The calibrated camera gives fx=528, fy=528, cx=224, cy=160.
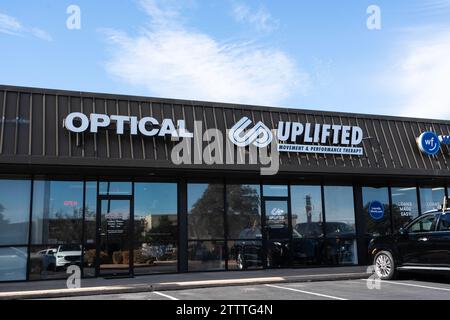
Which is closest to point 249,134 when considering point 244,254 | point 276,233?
point 276,233

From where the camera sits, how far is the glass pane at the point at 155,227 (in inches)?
619

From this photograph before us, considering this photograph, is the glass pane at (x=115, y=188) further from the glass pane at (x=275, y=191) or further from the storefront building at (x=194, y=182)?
the glass pane at (x=275, y=191)

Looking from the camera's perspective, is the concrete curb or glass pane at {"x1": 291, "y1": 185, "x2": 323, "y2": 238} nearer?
the concrete curb

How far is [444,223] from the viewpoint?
13180 millimetres

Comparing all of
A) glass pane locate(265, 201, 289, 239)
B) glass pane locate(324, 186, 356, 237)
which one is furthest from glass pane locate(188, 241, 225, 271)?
glass pane locate(324, 186, 356, 237)

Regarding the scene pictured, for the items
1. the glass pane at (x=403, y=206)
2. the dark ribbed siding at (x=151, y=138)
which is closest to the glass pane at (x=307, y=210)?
the dark ribbed siding at (x=151, y=138)

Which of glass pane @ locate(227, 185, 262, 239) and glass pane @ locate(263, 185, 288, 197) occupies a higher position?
glass pane @ locate(263, 185, 288, 197)

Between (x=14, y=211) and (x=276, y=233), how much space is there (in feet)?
26.5

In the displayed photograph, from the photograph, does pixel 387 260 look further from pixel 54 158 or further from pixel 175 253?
pixel 54 158

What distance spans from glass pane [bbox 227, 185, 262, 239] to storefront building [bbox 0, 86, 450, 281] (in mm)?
35

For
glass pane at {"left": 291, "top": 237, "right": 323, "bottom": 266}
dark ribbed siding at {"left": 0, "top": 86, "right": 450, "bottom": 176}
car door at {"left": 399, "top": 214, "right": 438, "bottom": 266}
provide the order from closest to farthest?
car door at {"left": 399, "top": 214, "right": 438, "bottom": 266} → dark ribbed siding at {"left": 0, "top": 86, "right": 450, "bottom": 176} → glass pane at {"left": 291, "top": 237, "right": 323, "bottom": 266}

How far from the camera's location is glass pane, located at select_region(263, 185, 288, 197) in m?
17.5

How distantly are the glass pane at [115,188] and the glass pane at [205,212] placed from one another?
1.94 metres

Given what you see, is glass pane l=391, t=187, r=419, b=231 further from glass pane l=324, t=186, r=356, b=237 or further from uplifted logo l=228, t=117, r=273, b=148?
uplifted logo l=228, t=117, r=273, b=148
